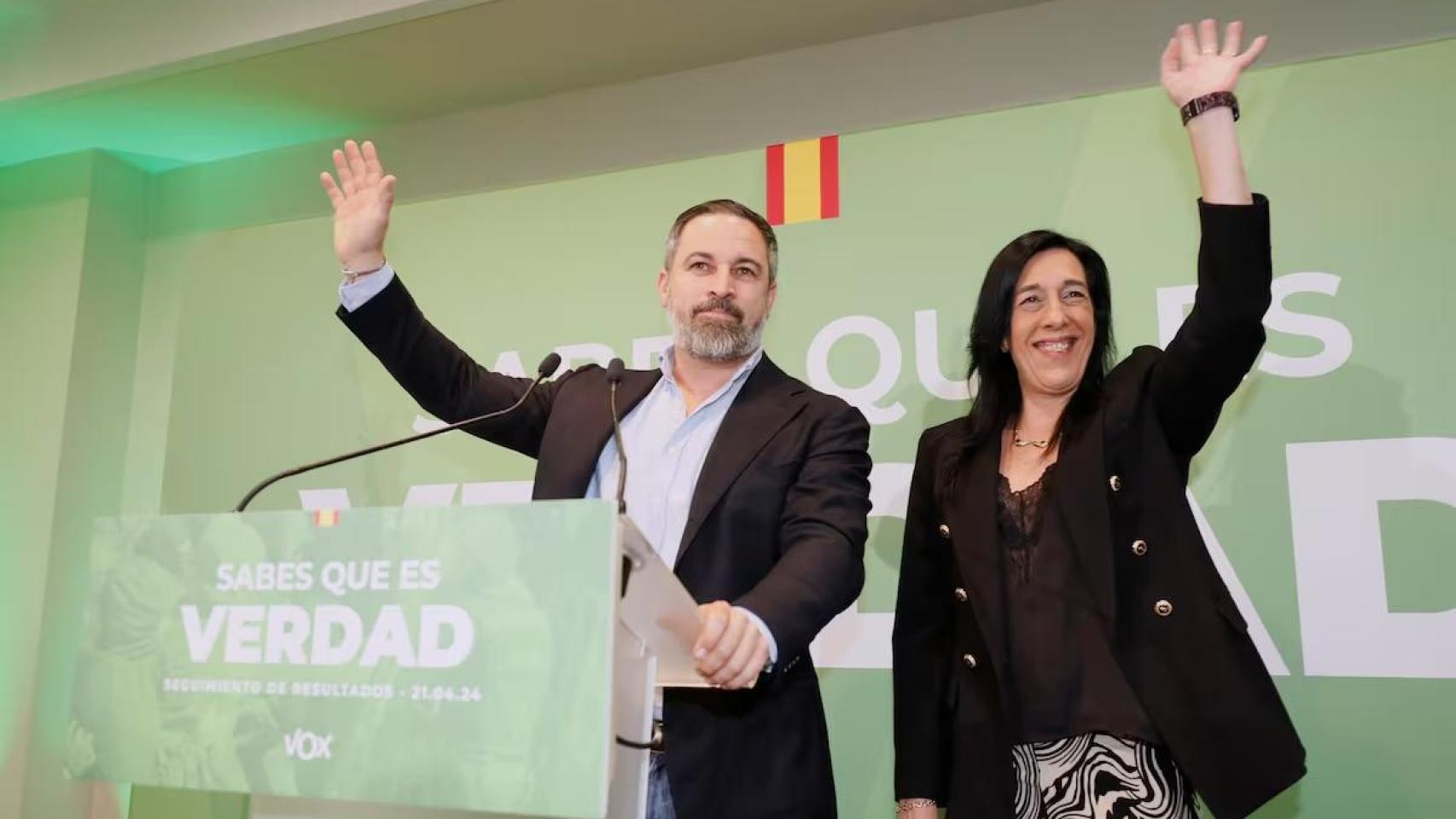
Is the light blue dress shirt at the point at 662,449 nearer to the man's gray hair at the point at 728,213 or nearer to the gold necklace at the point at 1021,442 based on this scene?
the man's gray hair at the point at 728,213

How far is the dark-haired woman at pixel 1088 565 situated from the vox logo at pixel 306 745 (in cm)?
105

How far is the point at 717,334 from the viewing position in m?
2.02

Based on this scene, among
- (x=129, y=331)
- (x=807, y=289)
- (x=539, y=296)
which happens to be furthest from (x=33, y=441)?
(x=807, y=289)

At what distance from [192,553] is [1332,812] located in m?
2.20

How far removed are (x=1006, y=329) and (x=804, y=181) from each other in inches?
47.4

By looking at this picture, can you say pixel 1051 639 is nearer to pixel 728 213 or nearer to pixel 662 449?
pixel 662 449

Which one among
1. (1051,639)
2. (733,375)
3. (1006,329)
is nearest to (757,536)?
(733,375)

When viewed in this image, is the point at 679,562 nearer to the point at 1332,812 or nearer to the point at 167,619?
the point at 167,619

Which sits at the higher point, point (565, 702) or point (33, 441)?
point (33, 441)

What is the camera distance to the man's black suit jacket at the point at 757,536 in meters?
1.65

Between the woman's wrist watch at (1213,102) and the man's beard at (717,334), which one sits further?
the man's beard at (717,334)

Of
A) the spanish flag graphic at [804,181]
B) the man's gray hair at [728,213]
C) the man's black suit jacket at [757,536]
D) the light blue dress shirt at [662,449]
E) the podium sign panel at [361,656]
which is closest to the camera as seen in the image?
the podium sign panel at [361,656]

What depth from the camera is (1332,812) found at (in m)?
2.33

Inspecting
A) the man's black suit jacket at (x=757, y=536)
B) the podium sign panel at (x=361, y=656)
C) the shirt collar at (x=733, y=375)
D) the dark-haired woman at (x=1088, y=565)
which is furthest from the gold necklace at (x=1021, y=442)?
the podium sign panel at (x=361, y=656)
